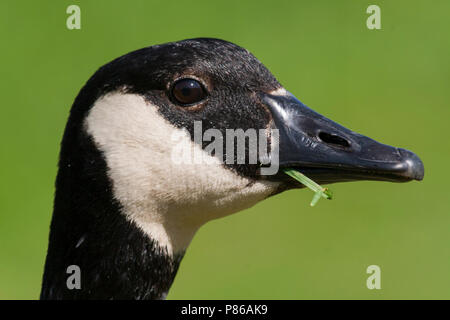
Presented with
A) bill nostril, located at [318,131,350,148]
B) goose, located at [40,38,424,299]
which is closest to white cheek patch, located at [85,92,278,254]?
goose, located at [40,38,424,299]

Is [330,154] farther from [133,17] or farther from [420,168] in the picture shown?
[133,17]

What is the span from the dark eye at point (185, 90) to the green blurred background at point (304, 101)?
3.97 metres

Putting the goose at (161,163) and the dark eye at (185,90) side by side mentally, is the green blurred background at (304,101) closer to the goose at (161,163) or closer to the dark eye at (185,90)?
the goose at (161,163)

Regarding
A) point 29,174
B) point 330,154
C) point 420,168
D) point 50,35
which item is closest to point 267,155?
point 330,154

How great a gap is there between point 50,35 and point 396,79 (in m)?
4.05

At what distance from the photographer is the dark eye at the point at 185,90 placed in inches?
138

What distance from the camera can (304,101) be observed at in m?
9.42

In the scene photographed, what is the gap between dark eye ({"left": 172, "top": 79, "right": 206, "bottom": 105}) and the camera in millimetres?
3518

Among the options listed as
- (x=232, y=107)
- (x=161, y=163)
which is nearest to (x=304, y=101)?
(x=232, y=107)

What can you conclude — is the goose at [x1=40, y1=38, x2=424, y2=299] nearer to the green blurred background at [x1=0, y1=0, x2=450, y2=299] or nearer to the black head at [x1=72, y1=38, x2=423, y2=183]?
the black head at [x1=72, y1=38, x2=423, y2=183]

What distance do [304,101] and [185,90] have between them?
19.7 feet

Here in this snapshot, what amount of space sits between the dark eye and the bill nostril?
0.53 m

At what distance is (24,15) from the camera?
33.4 feet

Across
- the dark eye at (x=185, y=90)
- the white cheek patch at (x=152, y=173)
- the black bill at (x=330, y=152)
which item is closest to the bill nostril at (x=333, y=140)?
the black bill at (x=330, y=152)
